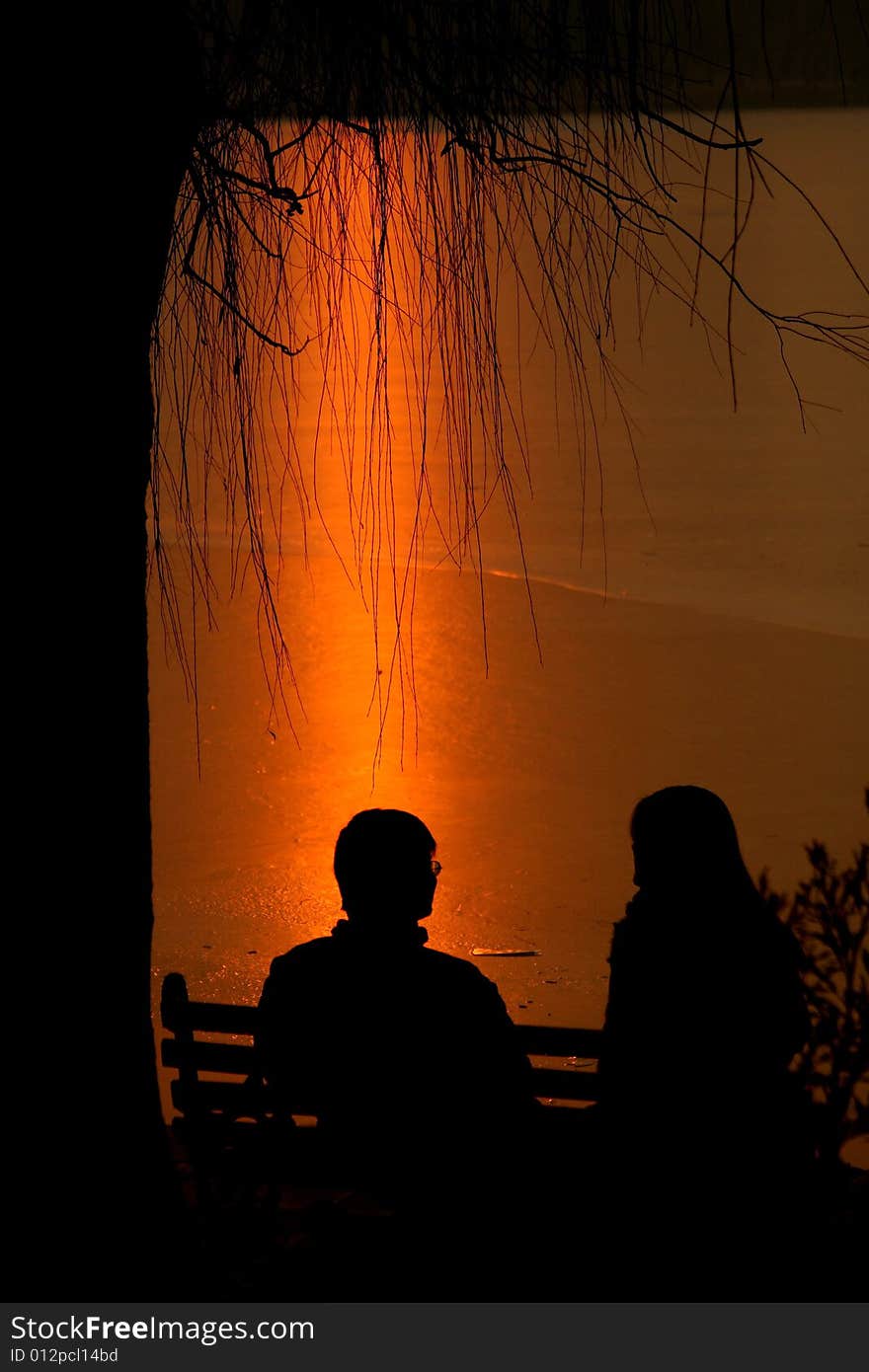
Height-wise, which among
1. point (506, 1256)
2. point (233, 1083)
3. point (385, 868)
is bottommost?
point (506, 1256)

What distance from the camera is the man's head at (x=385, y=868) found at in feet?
8.82

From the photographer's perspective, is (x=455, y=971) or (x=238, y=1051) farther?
(x=238, y=1051)

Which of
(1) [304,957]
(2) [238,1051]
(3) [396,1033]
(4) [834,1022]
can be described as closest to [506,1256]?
(3) [396,1033]

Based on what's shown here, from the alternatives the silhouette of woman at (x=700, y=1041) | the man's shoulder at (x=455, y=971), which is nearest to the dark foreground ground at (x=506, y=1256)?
the silhouette of woman at (x=700, y=1041)

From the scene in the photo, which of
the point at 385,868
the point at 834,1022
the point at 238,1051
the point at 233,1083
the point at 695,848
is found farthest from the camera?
the point at 834,1022

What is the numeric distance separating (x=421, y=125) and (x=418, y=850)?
122 centimetres

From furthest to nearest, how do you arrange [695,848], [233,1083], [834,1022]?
[834,1022]
[233,1083]
[695,848]

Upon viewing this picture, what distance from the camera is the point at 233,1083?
2.97 meters

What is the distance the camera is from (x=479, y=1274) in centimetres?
265

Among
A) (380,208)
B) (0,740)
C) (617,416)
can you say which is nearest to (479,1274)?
(0,740)

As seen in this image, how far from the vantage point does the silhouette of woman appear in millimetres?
2703

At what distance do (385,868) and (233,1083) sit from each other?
0.55 meters

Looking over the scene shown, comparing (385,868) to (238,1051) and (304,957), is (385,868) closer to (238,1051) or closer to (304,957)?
(304,957)

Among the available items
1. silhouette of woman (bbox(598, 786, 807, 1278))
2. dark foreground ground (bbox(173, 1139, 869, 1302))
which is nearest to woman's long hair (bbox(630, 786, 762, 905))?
silhouette of woman (bbox(598, 786, 807, 1278))
